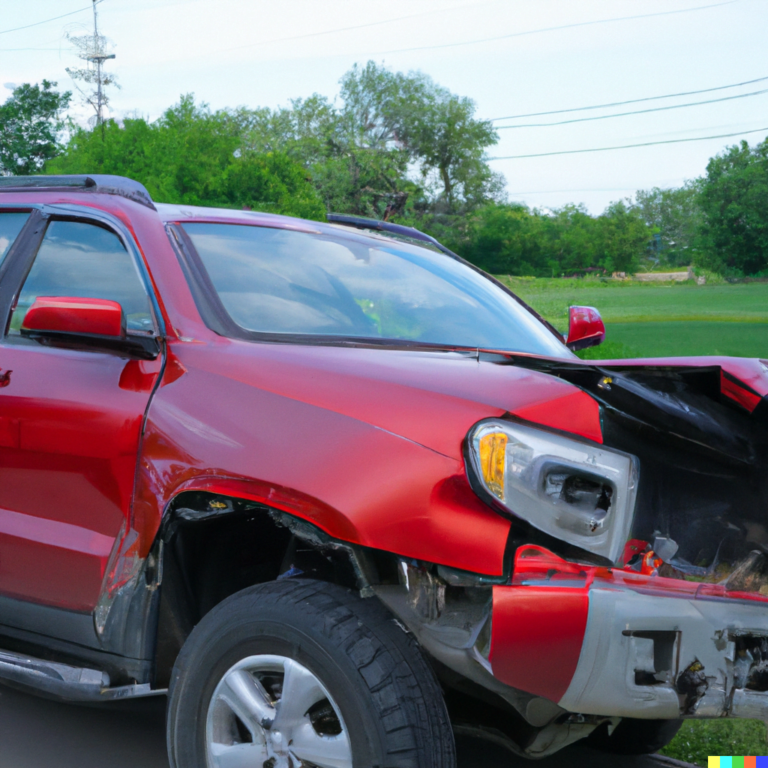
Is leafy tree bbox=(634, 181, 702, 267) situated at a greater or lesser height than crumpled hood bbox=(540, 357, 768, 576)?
greater

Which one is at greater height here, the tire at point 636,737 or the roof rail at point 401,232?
the roof rail at point 401,232

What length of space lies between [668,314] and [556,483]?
56734 mm

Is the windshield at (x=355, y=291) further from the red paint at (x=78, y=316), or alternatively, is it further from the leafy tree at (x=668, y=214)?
the leafy tree at (x=668, y=214)

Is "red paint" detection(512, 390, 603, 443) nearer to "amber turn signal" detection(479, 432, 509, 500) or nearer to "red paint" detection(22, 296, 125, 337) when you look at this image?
"amber turn signal" detection(479, 432, 509, 500)

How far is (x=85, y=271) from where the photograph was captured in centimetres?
309

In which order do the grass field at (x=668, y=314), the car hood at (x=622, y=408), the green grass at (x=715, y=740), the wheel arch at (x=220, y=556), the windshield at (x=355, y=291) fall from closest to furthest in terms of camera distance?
the car hood at (x=622, y=408) → the wheel arch at (x=220, y=556) → the windshield at (x=355, y=291) → the green grass at (x=715, y=740) → the grass field at (x=668, y=314)

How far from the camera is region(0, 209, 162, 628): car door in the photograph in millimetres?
2602

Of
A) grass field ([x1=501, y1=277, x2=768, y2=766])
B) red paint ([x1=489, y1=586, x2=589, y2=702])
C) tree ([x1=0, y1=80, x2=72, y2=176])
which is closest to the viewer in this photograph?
red paint ([x1=489, y1=586, x2=589, y2=702])

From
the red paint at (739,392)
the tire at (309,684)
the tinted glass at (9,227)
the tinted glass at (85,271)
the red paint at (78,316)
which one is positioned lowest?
the tire at (309,684)

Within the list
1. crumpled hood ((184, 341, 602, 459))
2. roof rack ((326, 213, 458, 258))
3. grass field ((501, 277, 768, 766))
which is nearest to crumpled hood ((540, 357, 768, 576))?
crumpled hood ((184, 341, 602, 459))

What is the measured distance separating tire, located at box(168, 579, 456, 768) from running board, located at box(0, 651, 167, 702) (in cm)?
24

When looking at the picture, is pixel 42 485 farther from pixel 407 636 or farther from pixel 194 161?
pixel 194 161

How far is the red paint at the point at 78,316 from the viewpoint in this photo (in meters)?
2.62

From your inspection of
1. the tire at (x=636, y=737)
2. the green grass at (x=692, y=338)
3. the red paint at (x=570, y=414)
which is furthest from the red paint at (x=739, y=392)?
the green grass at (x=692, y=338)
